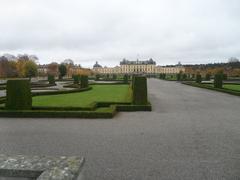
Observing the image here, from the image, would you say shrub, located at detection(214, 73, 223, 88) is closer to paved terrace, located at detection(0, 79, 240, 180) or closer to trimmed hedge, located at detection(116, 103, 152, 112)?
→ trimmed hedge, located at detection(116, 103, 152, 112)

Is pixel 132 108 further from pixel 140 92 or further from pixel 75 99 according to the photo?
pixel 75 99

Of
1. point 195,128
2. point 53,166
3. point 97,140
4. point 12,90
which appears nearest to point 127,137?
point 97,140

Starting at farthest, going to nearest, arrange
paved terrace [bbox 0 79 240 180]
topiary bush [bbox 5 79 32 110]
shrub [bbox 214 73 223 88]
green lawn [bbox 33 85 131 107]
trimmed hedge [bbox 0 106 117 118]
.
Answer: shrub [bbox 214 73 223 88], green lawn [bbox 33 85 131 107], topiary bush [bbox 5 79 32 110], trimmed hedge [bbox 0 106 117 118], paved terrace [bbox 0 79 240 180]

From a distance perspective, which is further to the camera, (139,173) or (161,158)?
(161,158)

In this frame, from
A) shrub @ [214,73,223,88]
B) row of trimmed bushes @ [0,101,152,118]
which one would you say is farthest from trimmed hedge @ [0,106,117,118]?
shrub @ [214,73,223,88]

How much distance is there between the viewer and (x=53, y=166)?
242 centimetres

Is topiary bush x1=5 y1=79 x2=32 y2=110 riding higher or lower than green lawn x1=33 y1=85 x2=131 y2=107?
higher

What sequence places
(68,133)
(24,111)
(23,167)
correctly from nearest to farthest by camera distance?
1. (23,167)
2. (68,133)
3. (24,111)

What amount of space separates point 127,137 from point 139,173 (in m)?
2.63

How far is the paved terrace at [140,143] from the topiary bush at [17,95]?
4.04 ft

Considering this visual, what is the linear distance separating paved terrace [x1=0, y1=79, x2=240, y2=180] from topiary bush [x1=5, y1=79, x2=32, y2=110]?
48.5 inches

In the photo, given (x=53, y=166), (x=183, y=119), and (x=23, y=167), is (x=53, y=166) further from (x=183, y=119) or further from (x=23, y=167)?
(x=183, y=119)

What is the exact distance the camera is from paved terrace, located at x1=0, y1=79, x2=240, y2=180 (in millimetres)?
4633

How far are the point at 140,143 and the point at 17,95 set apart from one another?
22.6 ft
